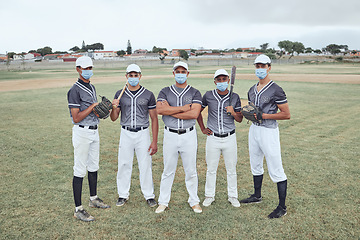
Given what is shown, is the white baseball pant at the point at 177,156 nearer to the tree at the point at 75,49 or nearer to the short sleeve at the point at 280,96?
the short sleeve at the point at 280,96

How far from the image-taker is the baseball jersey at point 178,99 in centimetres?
495

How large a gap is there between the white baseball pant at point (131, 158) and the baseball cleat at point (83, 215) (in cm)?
72

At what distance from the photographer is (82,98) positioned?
191 inches

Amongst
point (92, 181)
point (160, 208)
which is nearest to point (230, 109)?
point (160, 208)

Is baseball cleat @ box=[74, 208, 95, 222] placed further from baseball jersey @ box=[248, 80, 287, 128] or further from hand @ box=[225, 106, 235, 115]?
baseball jersey @ box=[248, 80, 287, 128]

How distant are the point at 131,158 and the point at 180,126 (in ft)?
3.77

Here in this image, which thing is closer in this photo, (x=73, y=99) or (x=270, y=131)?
(x=73, y=99)

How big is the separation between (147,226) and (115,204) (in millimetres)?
1040

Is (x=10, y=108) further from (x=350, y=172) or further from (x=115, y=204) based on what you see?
(x=350, y=172)

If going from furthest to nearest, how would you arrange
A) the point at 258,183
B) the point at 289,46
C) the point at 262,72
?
the point at 289,46
the point at 258,183
the point at 262,72

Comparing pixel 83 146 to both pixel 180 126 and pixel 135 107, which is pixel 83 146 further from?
pixel 180 126

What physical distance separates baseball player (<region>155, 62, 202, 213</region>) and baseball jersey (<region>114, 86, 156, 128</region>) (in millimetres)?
295

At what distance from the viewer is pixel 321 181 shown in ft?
20.9

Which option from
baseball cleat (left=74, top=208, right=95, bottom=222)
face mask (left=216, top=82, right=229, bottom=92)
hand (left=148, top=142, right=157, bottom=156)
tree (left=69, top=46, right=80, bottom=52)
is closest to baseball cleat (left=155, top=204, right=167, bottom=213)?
hand (left=148, top=142, right=157, bottom=156)
